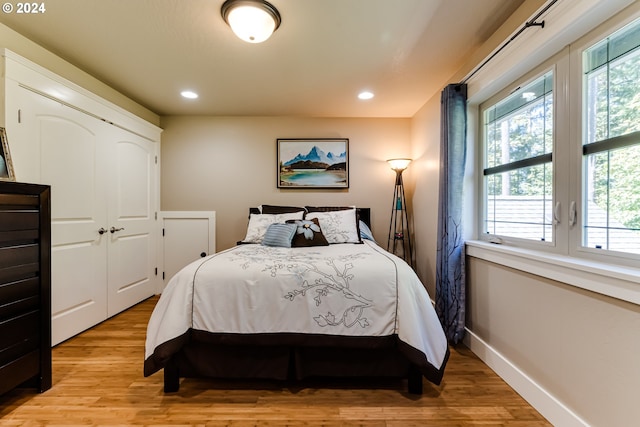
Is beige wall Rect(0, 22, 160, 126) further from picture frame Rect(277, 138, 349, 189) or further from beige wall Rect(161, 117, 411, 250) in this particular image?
picture frame Rect(277, 138, 349, 189)

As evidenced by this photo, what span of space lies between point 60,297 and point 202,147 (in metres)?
2.20

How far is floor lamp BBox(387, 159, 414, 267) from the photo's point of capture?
3559 millimetres

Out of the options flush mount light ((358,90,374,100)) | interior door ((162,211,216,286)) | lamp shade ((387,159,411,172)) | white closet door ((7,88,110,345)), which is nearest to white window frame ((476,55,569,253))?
flush mount light ((358,90,374,100))

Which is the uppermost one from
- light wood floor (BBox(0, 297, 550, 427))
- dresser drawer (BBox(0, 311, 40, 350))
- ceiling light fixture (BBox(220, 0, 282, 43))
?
ceiling light fixture (BBox(220, 0, 282, 43))

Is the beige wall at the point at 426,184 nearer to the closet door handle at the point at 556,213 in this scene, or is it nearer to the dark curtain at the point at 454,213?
the dark curtain at the point at 454,213

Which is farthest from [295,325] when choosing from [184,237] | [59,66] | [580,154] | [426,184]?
[59,66]

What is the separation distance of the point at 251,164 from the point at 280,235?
4.85 feet

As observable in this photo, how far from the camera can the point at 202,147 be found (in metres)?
3.73

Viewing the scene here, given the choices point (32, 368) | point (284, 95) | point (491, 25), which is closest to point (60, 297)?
point (32, 368)

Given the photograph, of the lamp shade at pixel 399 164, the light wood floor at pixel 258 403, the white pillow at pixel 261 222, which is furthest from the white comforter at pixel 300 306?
the lamp shade at pixel 399 164

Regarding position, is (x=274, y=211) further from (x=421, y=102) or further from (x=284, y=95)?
(x=421, y=102)

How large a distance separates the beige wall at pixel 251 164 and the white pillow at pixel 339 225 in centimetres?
60

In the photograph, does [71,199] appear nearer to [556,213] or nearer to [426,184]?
[426,184]

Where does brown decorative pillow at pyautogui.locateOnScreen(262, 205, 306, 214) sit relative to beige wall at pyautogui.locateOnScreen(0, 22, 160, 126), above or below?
below
